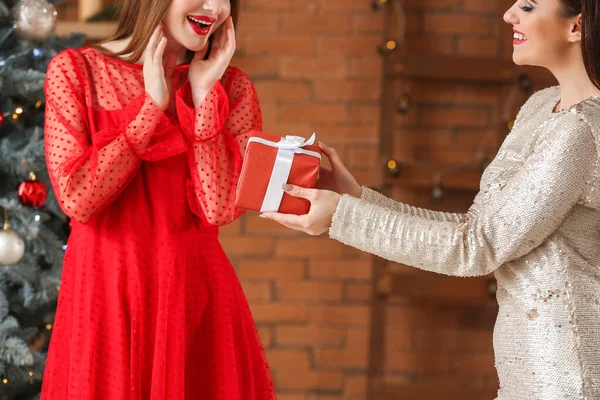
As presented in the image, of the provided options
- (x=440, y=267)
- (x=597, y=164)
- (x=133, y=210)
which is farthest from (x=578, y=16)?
(x=133, y=210)

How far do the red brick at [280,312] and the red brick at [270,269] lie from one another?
0.12 metres

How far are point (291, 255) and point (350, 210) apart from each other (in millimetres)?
1700

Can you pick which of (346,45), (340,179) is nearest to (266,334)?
(346,45)

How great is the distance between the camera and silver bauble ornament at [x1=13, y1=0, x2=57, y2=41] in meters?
2.13

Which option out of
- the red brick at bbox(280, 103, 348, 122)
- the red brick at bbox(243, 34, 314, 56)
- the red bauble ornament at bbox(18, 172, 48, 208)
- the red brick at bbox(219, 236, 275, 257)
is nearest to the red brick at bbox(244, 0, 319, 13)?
the red brick at bbox(243, 34, 314, 56)

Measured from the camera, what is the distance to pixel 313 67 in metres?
3.11

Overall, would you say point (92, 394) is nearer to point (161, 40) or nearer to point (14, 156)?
point (161, 40)

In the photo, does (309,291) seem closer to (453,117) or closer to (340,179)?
(453,117)

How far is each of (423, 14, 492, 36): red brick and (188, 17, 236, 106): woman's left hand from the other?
1.53m

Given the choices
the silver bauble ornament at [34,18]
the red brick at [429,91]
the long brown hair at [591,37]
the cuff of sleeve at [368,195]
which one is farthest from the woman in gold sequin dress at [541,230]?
the red brick at [429,91]

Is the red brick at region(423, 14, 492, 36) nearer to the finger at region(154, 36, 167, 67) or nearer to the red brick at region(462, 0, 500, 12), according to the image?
the red brick at region(462, 0, 500, 12)

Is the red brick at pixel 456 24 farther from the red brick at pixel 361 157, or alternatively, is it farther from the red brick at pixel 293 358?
the red brick at pixel 293 358

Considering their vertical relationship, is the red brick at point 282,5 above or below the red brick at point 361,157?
above

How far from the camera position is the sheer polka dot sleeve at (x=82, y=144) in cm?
155
